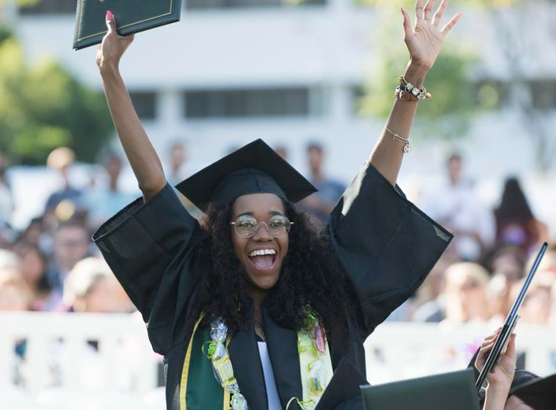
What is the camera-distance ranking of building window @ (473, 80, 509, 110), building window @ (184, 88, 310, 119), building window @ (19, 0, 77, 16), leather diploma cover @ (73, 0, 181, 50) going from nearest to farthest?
leather diploma cover @ (73, 0, 181, 50)
building window @ (473, 80, 509, 110)
building window @ (184, 88, 310, 119)
building window @ (19, 0, 77, 16)

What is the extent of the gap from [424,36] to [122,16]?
43.2 inches

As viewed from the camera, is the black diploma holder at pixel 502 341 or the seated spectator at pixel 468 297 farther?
the seated spectator at pixel 468 297

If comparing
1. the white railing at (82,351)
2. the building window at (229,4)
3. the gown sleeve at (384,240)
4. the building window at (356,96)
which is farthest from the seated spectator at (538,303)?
the building window at (229,4)

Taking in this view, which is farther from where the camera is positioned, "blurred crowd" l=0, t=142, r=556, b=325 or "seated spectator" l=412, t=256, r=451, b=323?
"seated spectator" l=412, t=256, r=451, b=323

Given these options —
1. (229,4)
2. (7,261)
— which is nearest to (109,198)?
(7,261)

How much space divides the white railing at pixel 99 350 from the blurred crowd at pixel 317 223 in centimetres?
32

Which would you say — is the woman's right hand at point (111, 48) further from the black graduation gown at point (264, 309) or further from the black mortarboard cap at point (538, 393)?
the black mortarboard cap at point (538, 393)

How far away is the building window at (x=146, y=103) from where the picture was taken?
36500 mm

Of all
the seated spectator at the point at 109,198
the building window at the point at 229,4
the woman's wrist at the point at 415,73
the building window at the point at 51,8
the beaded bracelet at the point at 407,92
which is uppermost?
the building window at the point at 229,4

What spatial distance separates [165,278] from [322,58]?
101 feet

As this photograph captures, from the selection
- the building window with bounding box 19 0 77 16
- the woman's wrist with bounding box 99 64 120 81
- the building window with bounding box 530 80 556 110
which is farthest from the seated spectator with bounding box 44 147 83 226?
the building window with bounding box 19 0 77 16

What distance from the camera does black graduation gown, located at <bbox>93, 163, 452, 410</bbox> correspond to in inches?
162

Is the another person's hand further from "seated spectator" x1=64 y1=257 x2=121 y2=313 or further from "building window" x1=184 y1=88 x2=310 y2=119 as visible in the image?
"building window" x1=184 y1=88 x2=310 y2=119

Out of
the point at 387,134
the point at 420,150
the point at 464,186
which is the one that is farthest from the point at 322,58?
the point at 387,134
